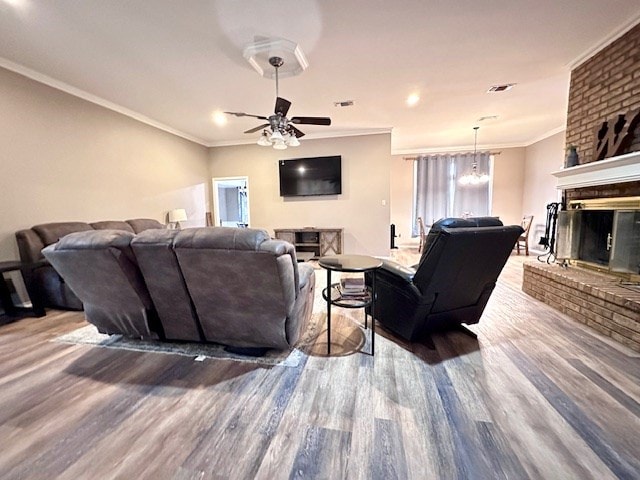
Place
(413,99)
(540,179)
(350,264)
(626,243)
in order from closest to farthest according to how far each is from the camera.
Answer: (350,264) < (626,243) < (413,99) < (540,179)

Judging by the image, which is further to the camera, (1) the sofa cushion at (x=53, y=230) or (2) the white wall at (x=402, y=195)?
(2) the white wall at (x=402, y=195)

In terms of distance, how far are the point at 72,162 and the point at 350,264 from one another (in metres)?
4.16

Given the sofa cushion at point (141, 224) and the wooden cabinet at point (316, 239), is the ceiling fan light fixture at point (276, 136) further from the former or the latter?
the wooden cabinet at point (316, 239)

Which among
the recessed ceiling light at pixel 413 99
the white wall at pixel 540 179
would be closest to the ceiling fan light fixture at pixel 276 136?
the recessed ceiling light at pixel 413 99

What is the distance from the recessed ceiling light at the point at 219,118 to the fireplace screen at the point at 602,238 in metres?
5.15

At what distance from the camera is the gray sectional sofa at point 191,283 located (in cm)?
168

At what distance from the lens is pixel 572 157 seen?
3186mm

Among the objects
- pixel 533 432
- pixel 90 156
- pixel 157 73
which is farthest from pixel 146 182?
pixel 533 432

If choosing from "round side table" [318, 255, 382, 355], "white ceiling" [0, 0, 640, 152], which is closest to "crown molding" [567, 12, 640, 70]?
"white ceiling" [0, 0, 640, 152]

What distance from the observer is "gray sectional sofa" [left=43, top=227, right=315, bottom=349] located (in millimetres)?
1679

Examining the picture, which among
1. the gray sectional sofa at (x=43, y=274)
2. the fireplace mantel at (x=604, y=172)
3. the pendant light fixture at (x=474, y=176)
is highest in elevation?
the pendant light fixture at (x=474, y=176)

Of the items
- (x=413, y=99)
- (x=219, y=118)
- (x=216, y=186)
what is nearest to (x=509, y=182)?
(x=413, y=99)

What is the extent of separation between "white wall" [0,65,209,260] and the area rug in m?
1.62

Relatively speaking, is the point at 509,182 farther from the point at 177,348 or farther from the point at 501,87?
the point at 177,348
